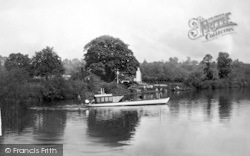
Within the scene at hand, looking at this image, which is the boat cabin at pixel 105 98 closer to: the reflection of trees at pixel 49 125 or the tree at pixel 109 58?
the reflection of trees at pixel 49 125

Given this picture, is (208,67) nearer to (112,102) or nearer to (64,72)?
(64,72)

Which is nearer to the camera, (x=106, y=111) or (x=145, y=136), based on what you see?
(x=145, y=136)

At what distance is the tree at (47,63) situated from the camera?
84.9 m

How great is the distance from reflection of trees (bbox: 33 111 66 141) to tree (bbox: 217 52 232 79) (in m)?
92.5

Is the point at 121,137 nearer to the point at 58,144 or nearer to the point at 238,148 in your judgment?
the point at 58,144

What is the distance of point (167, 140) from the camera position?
3047cm

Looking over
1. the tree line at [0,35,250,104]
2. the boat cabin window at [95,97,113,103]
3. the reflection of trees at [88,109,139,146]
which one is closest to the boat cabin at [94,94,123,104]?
the boat cabin window at [95,97,113,103]

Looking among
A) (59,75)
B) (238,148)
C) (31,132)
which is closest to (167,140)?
(238,148)

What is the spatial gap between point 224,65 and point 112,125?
10150 cm

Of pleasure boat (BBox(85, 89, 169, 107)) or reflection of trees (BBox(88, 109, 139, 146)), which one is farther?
pleasure boat (BBox(85, 89, 169, 107))

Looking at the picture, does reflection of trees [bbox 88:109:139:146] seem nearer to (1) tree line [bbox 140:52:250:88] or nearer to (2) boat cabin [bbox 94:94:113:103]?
(2) boat cabin [bbox 94:94:113:103]

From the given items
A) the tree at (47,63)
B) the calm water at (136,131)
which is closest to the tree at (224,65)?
the tree at (47,63)

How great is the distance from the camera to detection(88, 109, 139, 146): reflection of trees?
105ft

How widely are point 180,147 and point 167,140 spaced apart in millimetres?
2725
